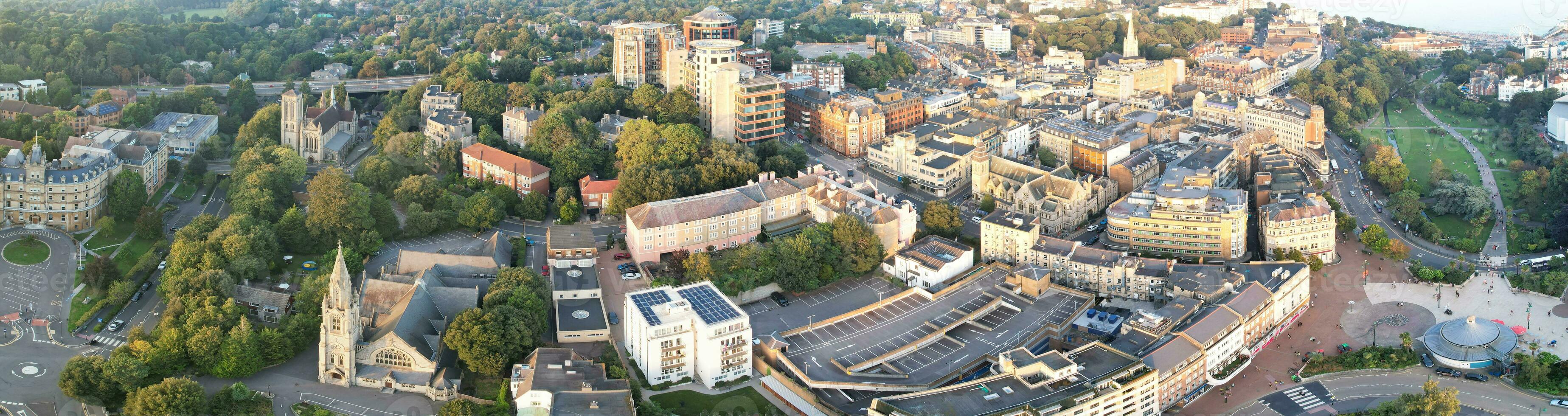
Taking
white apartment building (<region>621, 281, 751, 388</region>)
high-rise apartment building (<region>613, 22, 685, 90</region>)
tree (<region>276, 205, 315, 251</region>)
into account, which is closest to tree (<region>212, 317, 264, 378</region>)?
tree (<region>276, 205, 315, 251</region>)

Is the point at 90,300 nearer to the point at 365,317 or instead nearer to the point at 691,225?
the point at 365,317

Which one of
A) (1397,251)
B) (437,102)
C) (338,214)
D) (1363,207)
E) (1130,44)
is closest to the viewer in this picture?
(338,214)

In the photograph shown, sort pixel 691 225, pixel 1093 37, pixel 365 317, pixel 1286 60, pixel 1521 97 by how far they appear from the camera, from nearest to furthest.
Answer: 1. pixel 365 317
2. pixel 691 225
3. pixel 1521 97
4. pixel 1286 60
5. pixel 1093 37

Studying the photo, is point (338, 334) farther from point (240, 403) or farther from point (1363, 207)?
point (1363, 207)

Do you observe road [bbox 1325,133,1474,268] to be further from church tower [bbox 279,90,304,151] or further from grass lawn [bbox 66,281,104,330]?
grass lawn [bbox 66,281,104,330]

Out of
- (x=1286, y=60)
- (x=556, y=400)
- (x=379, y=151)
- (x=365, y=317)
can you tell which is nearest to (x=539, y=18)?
(x=379, y=151)

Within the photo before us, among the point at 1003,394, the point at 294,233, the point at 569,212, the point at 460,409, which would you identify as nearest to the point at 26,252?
the point at 294,233

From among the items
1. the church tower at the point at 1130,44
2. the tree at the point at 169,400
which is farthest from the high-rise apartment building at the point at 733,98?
the church tower at the point at 1130,44
